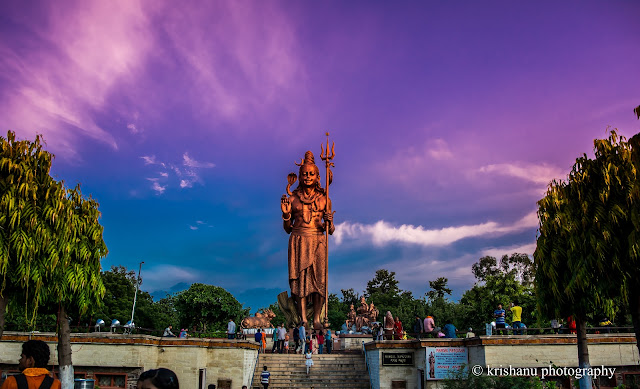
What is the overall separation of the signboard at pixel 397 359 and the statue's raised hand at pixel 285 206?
30.5ft

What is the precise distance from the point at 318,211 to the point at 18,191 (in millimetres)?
14150

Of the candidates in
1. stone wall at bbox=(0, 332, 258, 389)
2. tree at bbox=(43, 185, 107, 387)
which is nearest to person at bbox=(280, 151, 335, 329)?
stone wall at bbox=(0, 332, 258, 389)

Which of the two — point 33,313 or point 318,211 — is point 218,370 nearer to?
point 33,313

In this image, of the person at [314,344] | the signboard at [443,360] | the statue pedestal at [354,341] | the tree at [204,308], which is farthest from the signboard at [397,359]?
the tree at [204,308]

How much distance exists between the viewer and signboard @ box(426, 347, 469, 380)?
14.7m

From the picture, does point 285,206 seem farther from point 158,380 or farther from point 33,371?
point 158,380

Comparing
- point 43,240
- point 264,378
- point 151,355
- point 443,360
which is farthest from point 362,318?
point 43,240

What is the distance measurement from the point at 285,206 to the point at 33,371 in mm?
19021

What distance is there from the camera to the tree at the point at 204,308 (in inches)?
1576

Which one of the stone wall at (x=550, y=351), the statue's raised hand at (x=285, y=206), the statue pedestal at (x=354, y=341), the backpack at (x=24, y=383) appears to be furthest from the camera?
the statue's raised hand at (x=285, y=206)

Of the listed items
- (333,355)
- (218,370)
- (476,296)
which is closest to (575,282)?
(333,355)

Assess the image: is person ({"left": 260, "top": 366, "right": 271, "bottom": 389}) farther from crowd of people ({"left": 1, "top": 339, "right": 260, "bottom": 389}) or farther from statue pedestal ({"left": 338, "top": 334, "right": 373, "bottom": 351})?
crowd of people ({"left": 1, "top": 339, "right": 260, "bottom": 389})

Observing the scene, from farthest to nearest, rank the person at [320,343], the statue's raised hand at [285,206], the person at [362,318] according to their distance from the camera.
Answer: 1. the person at [362,318]
2. the statue's raised hand at [285,206]
3. the person at [320,343]

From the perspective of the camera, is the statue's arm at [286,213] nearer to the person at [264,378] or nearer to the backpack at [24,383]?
the person at [264,378]
